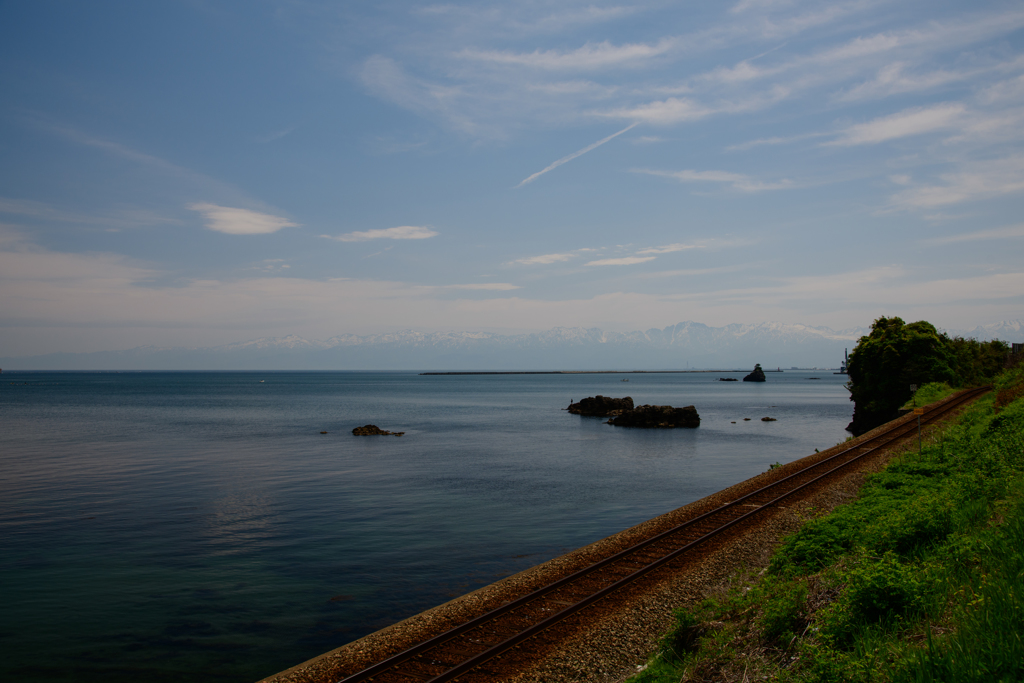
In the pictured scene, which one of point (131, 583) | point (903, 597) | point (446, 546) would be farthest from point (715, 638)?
point (131, 583)

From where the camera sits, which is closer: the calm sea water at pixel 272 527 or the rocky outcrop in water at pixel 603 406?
the calm sea water at pixel 272 527

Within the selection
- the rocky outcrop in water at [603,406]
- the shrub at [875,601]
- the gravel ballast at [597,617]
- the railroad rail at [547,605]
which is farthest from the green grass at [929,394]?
the shrub at [875,601]

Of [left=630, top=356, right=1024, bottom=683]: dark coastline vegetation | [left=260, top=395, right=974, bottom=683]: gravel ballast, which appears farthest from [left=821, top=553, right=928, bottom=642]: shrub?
[left=260, top=395, right=974, bottom=683]: gravel ballast

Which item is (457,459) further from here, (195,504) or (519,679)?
(519,679)

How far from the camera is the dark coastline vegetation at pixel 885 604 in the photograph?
6.74 metres

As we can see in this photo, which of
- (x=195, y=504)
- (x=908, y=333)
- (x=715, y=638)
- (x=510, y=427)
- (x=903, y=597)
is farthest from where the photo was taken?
(x=510, y=427)

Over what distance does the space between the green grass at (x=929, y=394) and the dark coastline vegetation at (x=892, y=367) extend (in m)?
0.98

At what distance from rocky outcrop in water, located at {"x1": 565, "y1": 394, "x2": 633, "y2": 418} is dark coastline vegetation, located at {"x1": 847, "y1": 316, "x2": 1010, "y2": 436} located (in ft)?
102

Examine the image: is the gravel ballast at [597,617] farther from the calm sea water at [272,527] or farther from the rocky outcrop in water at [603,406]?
the rocky outcrop in water at [603,406]

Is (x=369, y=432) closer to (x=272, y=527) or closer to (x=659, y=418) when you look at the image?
(x=659, y=418)

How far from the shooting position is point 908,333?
218 ft

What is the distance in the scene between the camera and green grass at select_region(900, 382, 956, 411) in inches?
2290

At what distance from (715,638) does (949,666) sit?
5.60m

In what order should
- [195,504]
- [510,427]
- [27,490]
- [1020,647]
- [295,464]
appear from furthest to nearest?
[510,427], [295,464], [27,490], [195,504], [1020,647]
